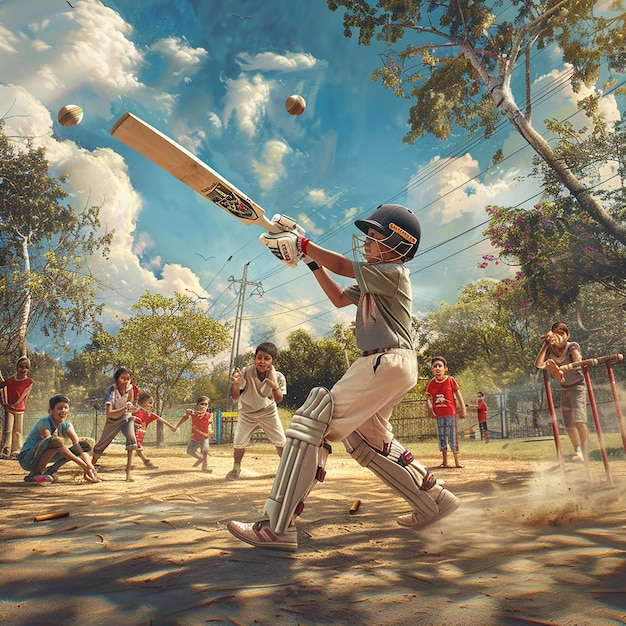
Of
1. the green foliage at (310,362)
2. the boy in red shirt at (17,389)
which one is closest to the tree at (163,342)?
the green foliage at (310,362)

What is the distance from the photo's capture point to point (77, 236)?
1669cm

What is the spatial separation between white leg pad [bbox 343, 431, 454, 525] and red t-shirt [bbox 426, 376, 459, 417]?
4.75m

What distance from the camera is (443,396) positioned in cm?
795

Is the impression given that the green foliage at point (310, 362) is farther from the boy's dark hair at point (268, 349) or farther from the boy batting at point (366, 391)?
the boy batting at point (366, 391)

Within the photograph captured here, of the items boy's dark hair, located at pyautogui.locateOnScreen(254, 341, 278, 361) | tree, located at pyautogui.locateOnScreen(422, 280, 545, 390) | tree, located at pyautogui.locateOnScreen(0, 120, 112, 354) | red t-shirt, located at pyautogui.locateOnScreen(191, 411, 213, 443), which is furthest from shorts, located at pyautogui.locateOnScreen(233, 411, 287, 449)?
tree, located at pyautogui.locateOnScreen(422, 280, 545, 390)

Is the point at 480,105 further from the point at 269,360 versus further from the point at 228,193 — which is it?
the point at 228,193

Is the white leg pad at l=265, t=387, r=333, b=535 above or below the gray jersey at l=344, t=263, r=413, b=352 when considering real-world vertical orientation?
below

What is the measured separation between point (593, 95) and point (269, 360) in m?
11.4

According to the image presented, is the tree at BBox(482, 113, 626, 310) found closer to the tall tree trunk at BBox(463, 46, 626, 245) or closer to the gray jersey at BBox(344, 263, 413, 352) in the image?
the tall tree trunk at BBox(463, 46, 626, 245)

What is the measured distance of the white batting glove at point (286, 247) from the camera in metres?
3.13

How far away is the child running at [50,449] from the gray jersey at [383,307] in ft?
13.4

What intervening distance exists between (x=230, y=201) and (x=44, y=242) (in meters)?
14.9

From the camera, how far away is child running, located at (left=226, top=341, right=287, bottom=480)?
634 centimetres

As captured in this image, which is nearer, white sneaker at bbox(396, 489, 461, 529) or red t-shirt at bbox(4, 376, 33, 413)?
white sneaker at bbox(396, 489, 461, 529)
